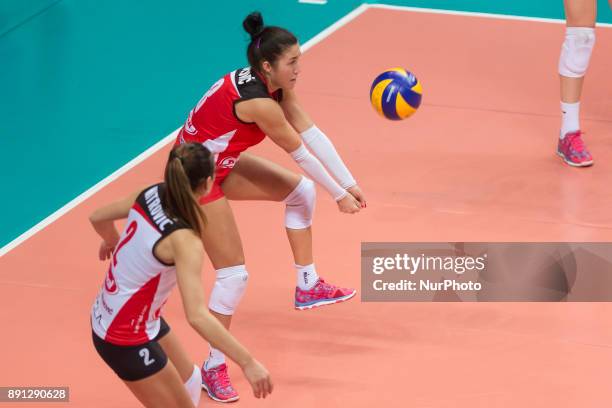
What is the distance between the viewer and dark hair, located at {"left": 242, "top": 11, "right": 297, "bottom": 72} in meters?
5.50

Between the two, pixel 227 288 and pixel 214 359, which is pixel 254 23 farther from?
pixel 214 359

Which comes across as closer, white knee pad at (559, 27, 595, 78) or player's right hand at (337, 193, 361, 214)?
player's right hand at (337, 193, 361, 214)

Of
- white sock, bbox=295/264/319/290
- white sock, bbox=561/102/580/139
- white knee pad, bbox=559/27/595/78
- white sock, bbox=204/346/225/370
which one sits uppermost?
white knee pad, bbox=559/27/595/78

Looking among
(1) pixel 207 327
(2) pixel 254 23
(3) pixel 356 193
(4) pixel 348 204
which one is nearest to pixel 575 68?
(3) pixel 356 193

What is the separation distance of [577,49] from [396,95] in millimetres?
2150

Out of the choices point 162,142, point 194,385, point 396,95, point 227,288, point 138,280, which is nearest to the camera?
point 138,280

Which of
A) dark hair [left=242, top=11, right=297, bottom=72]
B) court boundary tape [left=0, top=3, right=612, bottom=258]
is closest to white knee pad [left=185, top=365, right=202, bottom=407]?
dark hair [left=242, top=11, right=297, bottom=72]

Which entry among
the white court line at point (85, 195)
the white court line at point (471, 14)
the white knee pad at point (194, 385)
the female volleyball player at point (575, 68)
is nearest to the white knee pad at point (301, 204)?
the white knee pad at point (194, 385)

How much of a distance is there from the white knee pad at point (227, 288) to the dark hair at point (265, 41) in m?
1.04

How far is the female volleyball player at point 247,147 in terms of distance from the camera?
5.51 meters

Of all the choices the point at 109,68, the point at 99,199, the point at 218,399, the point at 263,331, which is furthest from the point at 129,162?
the point at 218,399

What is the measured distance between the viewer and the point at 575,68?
26.1 feet

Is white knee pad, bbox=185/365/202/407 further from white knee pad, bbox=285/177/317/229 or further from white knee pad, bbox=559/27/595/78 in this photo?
white knee pad, bbox=559/27/595/78

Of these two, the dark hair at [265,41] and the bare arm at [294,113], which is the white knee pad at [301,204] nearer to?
the bare arm at [294,113]
